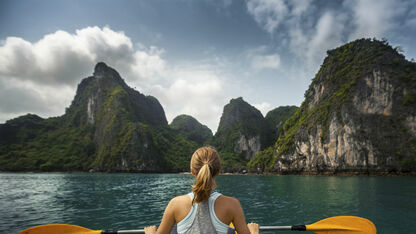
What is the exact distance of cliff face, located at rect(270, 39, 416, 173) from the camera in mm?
54000

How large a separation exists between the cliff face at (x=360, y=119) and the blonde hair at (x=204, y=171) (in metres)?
68.2

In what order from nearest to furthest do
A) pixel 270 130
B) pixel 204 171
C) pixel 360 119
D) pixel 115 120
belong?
1. pixel 204 171
2. pixel 360 119
3. pixel 115 120
4. pixel 270 130

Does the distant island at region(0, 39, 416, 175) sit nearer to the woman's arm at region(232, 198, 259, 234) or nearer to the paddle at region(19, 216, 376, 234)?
the paddle at region(19, 216, 376, 234)

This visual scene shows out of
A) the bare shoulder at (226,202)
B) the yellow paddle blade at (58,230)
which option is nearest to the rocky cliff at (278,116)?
the yellow paddle blade at (58,230)

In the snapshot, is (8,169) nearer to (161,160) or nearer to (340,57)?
(161,160)

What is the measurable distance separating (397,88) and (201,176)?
3056 inches

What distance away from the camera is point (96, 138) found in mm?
124562

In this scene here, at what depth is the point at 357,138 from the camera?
190ft

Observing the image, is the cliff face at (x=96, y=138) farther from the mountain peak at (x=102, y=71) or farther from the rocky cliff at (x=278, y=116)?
the rocky cliff at (x=278, y=116)

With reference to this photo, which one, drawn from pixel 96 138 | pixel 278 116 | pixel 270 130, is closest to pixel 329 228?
pixel 96 138

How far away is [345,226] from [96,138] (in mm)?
139950

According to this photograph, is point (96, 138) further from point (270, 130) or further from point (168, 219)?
point (168, 219)

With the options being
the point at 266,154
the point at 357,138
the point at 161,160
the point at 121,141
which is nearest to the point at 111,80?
the point at 121,141

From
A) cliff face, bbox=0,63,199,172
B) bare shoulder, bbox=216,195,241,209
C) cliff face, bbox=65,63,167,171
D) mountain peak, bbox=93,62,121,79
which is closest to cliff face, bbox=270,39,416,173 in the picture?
bare shoulder, bbox=216,195,241,209
